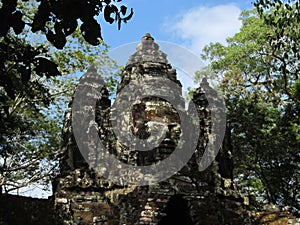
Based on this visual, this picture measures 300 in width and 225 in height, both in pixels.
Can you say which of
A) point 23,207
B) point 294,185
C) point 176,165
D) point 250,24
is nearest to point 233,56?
point 250,24

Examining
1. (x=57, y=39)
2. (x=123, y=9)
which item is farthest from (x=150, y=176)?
(x=57, y=39)

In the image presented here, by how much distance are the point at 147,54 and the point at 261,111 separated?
5.72m

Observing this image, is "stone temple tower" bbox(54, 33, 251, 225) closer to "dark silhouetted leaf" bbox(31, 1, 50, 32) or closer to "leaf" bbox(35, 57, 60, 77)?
"leaf" bbox(35, 57, 60, 77)

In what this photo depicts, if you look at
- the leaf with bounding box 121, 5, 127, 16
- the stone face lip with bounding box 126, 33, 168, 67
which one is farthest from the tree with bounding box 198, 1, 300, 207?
the leaf with bounding box 121, 5, 127, 16

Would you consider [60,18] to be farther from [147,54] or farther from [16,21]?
[147,54]

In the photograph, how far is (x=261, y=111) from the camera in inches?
564

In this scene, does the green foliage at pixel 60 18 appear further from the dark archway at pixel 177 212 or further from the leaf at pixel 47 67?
the dark archway at pixel 177 212

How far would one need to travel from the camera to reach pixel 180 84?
998 cm

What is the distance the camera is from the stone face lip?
10.0m

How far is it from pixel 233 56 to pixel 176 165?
31.3 feet

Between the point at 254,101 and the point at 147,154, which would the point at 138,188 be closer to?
the point at 147,154

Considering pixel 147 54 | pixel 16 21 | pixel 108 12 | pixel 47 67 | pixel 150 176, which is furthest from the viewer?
pixel 147 54

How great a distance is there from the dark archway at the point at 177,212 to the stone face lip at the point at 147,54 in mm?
3465

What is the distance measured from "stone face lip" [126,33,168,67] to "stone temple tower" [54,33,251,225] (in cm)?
4
